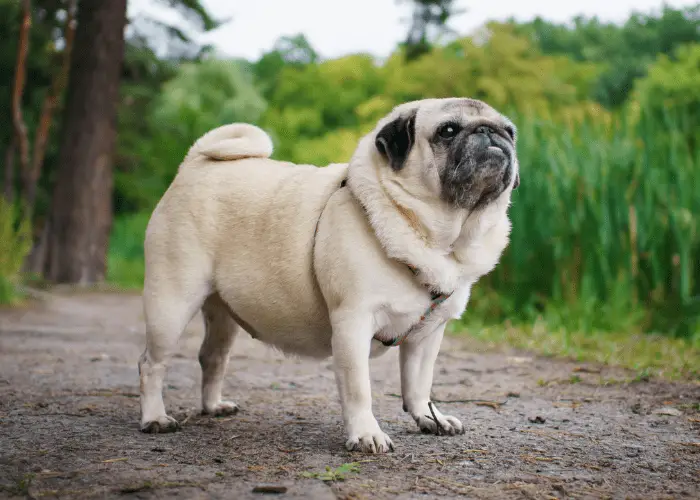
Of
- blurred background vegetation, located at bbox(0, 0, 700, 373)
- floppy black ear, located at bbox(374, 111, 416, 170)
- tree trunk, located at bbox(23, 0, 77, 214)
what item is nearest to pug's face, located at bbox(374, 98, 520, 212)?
floppy black ear, located at bbox(374, 111, 416, 170)

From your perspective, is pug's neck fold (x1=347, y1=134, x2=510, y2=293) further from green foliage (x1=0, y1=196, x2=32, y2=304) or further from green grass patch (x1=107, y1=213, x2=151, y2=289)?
green grass patch (x1=107, y1=213, x2=151, y2=289)

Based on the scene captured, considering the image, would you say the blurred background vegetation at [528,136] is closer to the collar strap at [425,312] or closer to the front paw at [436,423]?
the front paw at [436,423]

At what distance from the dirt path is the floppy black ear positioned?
1.10 meters

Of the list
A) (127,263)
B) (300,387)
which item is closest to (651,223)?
(300,387)

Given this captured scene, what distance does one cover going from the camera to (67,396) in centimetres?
388

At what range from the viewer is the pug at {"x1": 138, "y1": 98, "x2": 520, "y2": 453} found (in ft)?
9.29

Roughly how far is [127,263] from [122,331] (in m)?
10.3

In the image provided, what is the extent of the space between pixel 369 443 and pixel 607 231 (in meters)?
4.14

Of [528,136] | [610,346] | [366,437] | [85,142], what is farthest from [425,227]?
[85,142]

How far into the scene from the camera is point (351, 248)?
112 inches

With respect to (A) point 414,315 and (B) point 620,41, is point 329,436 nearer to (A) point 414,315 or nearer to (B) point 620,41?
(A) point 414,315

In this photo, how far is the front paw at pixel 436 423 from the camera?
318 cm

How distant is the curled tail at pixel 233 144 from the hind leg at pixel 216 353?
0.69 metres

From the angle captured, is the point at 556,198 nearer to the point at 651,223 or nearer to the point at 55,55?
the point at 651,223
